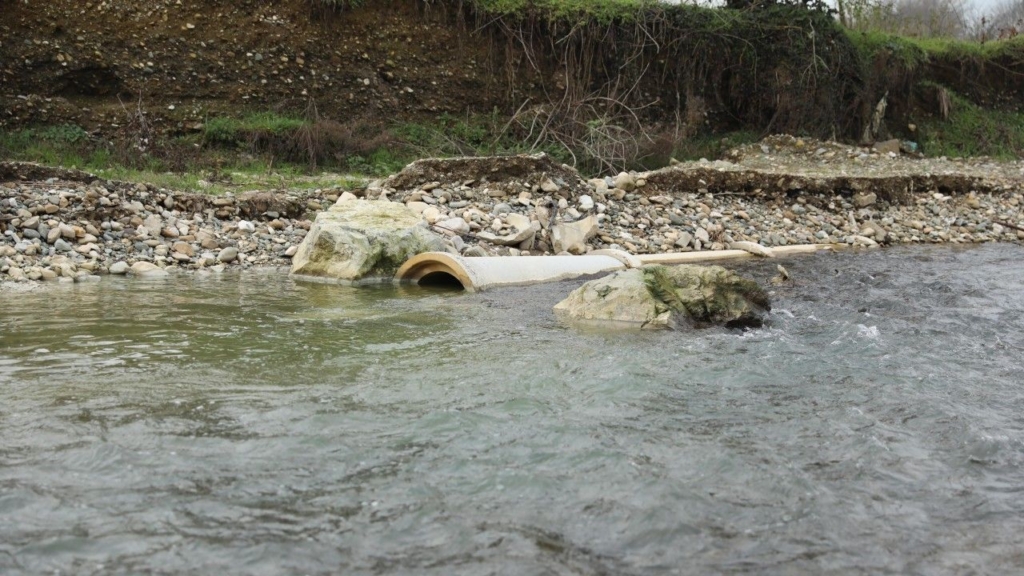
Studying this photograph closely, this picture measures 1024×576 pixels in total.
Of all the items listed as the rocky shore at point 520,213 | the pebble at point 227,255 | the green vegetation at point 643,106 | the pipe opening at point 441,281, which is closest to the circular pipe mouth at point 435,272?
the pipe opening at point 441,281

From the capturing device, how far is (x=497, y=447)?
347 cm

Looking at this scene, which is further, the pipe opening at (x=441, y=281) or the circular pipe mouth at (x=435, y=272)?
the pipe opening at (x=441, y=281)

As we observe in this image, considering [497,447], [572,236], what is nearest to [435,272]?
[572,236]

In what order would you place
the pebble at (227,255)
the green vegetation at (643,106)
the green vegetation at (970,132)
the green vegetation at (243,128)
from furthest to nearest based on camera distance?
the green vegetation at (970,132)
the green vegetation at (243,128)
the green vegetation at (643,106)
the pebble at (227,255)

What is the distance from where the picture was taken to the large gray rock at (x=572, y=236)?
955cm

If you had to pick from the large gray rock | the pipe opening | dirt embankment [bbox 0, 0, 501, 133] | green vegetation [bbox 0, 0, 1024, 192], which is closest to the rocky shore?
the large gray rock

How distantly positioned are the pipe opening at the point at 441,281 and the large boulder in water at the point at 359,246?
270 millimetres

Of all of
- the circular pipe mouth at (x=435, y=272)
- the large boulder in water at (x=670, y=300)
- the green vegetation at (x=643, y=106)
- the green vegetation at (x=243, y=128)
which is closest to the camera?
the large boulder in water at (x=670, y=300)

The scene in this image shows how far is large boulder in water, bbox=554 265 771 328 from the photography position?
598 centimetres

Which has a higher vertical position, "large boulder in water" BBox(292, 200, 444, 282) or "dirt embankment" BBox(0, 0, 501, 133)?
"dirt embankment" BBox(0, 0, 501, 133)

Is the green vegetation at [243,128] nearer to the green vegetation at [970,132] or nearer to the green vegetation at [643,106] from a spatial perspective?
the green vegetation at [643,106]

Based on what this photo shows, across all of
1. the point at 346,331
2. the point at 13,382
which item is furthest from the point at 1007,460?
the point at 13,382

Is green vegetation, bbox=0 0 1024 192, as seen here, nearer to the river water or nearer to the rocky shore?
the rocky shore

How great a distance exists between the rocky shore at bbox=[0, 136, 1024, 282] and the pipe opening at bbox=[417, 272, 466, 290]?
1.66 ft
